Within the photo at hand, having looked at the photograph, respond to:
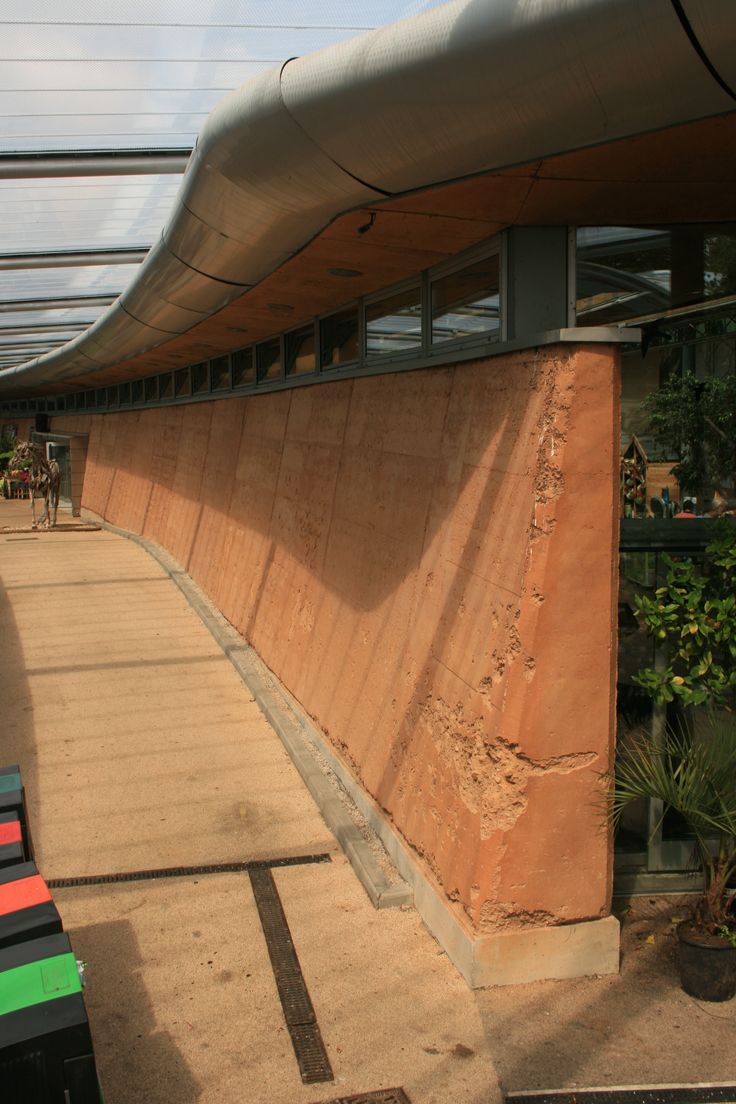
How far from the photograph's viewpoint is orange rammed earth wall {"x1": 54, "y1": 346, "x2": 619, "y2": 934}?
4582 mm

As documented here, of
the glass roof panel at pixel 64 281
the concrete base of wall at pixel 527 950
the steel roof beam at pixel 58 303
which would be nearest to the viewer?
the concrete base of wall at pixel 527 950

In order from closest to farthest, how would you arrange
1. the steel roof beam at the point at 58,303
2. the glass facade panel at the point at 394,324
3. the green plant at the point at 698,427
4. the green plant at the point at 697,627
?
the green plant at the point at 697,627
the glass facade panel at the point at 394,324
the green plant at the point at 698,427
the steel roof beam at the point at 58,303

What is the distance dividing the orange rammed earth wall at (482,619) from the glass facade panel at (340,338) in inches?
11.6

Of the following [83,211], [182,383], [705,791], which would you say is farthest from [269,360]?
[705,791]

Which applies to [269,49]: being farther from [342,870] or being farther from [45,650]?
[45,650]

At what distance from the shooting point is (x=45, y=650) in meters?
11.6

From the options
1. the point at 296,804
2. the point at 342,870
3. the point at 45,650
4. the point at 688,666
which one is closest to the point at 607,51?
the point at 688,666

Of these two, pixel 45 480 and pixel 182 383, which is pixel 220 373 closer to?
pixel 182 383

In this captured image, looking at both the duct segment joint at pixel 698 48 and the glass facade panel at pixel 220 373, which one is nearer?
the duct segment joint at pixel 698 48

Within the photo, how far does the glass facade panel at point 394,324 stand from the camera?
263 inches

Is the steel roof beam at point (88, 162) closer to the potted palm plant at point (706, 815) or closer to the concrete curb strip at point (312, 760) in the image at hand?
the concrete curb strip at point (312, 760)

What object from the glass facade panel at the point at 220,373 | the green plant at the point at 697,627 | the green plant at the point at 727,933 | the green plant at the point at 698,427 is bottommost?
the green plant at the point at 727,933

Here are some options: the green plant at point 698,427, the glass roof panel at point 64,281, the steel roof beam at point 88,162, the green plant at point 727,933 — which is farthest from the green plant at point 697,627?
the glass roof panel at point 64,281

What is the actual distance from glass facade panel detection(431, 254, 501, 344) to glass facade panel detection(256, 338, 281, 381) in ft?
15.5
